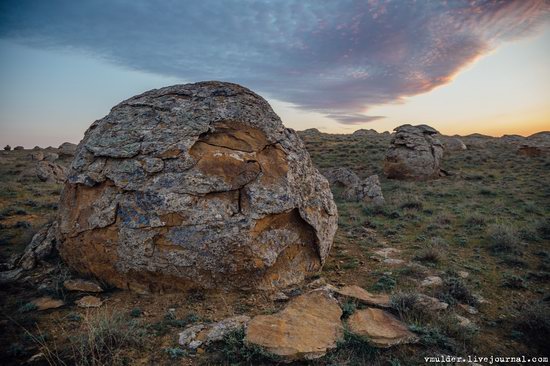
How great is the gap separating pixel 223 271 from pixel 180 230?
3.18ft

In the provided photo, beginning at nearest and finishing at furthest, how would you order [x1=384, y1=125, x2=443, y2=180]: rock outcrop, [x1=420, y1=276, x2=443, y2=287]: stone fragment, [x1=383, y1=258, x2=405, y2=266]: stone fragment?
[x1=420, y1=276, x2=443, y2=287]: stone fragment → [x1=383, y1=258, x2=405, y2=266]: stone fragment → [x1=384, y1=125, x2=443, y2=180]: rock outcrop

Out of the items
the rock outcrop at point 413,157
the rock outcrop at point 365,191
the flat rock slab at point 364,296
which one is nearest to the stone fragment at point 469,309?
the flat rock slab at point 364,296

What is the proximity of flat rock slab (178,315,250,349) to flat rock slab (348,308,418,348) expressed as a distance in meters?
1.49

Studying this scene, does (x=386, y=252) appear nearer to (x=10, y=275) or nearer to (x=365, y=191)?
(x=365, y=191)

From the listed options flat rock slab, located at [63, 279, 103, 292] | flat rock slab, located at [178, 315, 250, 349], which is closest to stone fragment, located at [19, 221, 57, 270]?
flat rock slab, located at [63, 279, 103, 292]

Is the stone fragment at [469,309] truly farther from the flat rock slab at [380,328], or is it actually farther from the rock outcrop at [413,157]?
the rock outcrop at [413,157]

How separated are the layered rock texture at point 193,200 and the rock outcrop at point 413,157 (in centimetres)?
1441

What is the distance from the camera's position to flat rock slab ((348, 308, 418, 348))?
3.71 metres

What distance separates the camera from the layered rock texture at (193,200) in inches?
193

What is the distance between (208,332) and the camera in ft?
12.9

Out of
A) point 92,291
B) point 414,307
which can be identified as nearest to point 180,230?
point 92,291

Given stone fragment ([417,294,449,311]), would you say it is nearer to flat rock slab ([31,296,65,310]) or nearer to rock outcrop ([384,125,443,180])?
flat rock slab ([31,296,65,310])

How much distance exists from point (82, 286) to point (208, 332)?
8.59 feet

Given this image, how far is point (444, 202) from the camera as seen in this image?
13.5m
